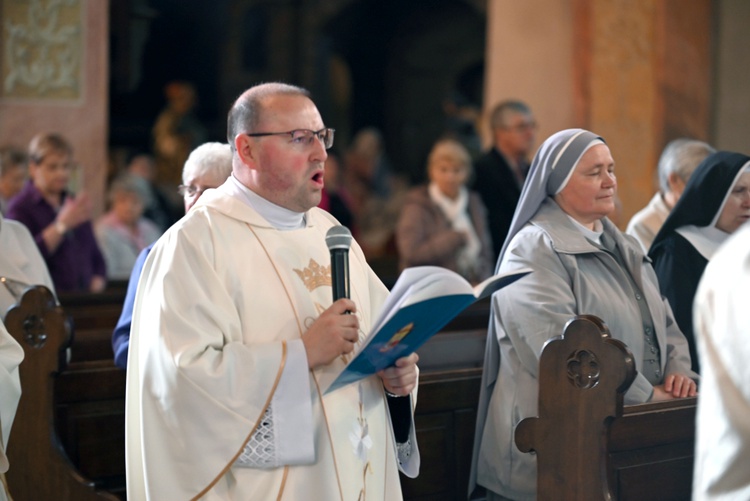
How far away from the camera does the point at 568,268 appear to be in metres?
3.65

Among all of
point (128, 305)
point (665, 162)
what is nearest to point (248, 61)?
point (665, 162)

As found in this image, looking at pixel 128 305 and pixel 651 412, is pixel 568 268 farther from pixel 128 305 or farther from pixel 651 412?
pixel 128 305

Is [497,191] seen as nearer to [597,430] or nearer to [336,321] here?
[597,430]

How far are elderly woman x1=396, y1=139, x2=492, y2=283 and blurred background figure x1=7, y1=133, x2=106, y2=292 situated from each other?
6.41ft

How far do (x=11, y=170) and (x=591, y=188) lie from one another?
421cm

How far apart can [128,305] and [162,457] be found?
1074mm

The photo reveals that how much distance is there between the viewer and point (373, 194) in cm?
1516

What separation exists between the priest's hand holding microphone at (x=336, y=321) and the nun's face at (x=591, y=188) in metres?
1.27

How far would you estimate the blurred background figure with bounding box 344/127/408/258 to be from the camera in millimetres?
14344

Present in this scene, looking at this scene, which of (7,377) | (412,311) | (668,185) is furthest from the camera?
(668,185)

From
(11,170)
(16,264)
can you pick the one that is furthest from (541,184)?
(11,170)

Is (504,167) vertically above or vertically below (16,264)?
above

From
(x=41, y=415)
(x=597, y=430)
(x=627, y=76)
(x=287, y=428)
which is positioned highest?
(x=627, y=76)

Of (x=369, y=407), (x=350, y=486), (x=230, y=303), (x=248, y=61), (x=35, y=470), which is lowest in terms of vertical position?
(x=35, y=470)
